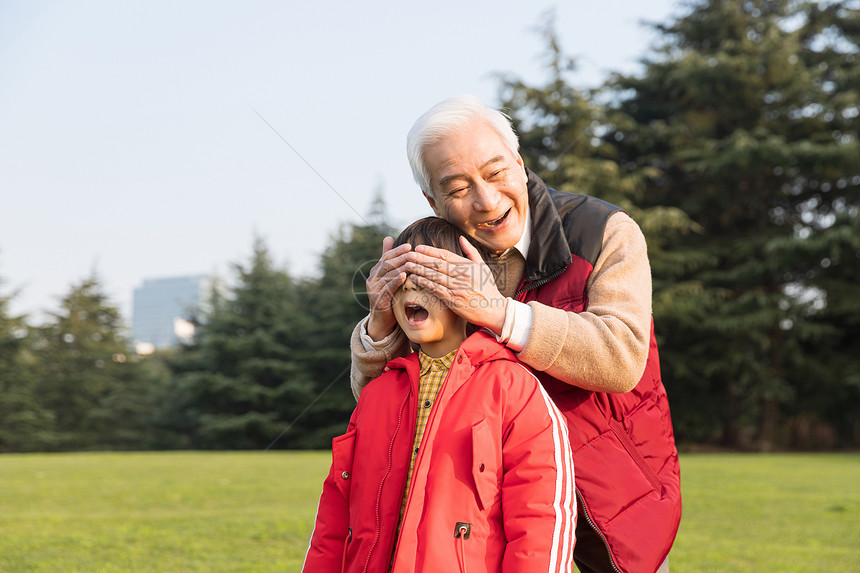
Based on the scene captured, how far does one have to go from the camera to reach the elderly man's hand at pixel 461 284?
5.83 feet

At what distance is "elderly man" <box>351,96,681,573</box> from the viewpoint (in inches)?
→ 68.9

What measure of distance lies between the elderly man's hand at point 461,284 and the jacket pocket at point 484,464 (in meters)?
0.26

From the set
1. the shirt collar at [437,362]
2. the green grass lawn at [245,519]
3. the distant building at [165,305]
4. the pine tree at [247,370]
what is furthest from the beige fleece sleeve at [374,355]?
the distant building at [165,305]

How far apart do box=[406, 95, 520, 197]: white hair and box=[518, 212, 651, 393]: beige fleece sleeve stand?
1.68ft

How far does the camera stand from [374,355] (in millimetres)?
2090

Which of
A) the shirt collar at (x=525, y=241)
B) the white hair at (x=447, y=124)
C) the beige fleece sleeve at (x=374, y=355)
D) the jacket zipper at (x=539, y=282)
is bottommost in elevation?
the beige fleece sleeve at (x=374, y=355)

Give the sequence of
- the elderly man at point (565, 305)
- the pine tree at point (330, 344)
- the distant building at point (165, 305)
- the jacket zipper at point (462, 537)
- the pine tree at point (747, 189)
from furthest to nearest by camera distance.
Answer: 1. the distant building at point (165, 305)
2. the pine tree at point (330, 344)
3. the pine tree at point (747, 189)
4. the elderly man at point (565, 305)
5. the jacket zipper at point (462, 537)

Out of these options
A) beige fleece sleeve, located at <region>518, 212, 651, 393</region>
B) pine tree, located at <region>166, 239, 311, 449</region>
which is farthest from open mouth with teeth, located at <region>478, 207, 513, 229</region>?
pine tree, located at <region>166, 239, 311, 449</region>

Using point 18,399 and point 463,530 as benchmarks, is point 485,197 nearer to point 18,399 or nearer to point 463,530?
point 463,530

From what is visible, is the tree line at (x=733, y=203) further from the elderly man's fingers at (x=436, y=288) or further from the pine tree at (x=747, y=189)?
the elderly man's fingers at (x=436, y=288)

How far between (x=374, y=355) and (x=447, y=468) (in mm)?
487

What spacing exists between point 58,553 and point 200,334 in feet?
74.1

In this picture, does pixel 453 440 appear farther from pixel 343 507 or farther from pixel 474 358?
pixel 343 507

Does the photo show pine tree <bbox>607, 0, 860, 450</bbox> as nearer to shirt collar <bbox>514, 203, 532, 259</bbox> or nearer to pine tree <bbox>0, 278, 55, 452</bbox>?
shirt collar <bbox>514, 203, 532, 259</bbox>
